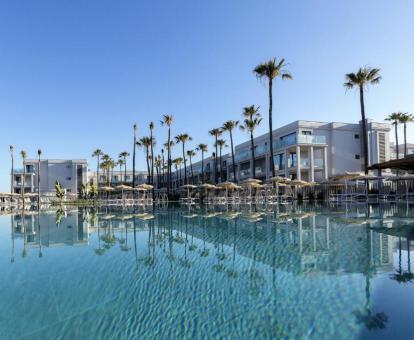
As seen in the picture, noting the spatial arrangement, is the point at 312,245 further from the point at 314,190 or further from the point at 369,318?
the point at 314,190

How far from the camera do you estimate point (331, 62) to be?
19.2 metres

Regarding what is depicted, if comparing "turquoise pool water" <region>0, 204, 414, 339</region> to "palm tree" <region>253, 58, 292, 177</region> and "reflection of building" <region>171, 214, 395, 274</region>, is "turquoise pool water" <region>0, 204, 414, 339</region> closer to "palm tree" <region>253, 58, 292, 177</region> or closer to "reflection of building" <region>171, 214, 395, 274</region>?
"reflection of building" <region>171, 214, 395, 274</region>

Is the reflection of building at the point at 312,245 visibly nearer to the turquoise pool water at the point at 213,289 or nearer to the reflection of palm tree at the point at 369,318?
the turquoise pool water at the point at 213,289

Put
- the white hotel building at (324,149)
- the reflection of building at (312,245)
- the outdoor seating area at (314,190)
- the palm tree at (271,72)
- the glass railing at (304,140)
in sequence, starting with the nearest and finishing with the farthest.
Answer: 1. the reflection of building at (312,245)
2. the palm tree at (271,72)
3. the outdoor seating area at (314,190)
4. the glass railing at (304,140)
5. the white hotel building at (324,149)

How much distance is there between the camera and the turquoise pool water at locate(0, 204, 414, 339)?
3422 mm

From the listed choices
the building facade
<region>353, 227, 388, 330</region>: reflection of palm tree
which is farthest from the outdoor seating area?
the building facade

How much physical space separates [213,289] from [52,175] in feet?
192

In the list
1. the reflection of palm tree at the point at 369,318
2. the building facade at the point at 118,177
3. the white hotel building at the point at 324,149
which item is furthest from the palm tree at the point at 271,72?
the building facade at the point at 118,177

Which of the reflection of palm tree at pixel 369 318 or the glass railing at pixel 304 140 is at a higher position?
the glass railing at pixel 304 140

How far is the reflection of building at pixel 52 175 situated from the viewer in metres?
55.2

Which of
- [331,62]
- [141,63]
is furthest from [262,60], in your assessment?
[141,63]

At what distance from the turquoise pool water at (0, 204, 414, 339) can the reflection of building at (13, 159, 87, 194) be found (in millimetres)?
Result: 51990

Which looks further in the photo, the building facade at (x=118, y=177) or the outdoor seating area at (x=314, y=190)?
the building facade at (x=118, y=177)

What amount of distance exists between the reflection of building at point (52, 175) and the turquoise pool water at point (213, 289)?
171 ft
